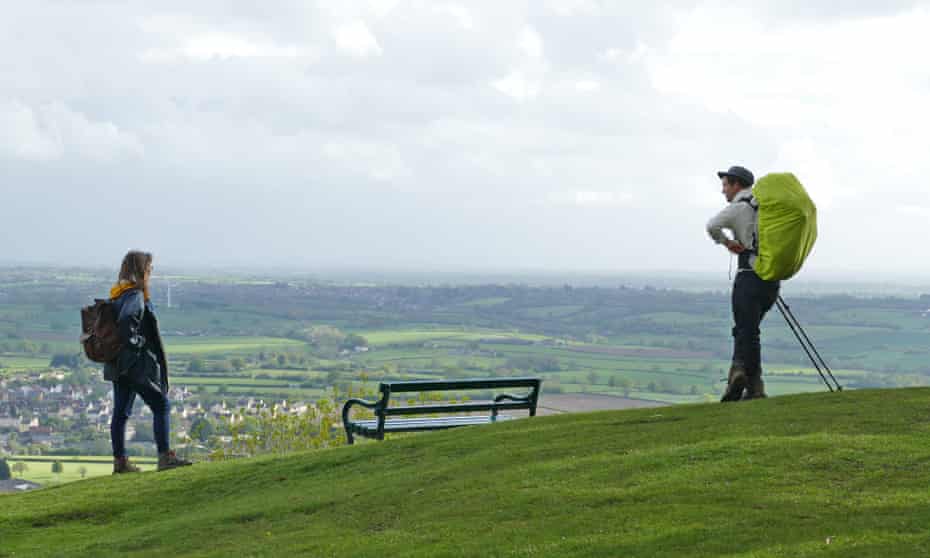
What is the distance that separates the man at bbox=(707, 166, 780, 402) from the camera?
13.5 metres

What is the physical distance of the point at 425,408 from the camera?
16219 mm

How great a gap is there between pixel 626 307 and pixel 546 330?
11214 millimetres

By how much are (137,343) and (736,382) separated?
7049 millimetres

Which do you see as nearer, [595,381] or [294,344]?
[595,381]

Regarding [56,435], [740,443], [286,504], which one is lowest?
[56,435]

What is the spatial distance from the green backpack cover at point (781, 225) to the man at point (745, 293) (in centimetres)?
14

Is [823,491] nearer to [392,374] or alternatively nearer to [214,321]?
[392,374]

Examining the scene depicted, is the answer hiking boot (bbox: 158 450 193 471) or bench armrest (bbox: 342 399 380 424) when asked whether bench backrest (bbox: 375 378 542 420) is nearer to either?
bench armrest (bbox: 342 399 380 424)

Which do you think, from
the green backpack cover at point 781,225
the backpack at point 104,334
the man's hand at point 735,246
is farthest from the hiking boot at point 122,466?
the green backpack cover at point 781,225

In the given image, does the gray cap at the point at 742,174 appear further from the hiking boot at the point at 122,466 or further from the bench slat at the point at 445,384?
the hiking boot at the point at 122,466

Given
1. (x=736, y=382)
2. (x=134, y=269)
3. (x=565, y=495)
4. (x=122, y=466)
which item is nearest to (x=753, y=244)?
(x=736, y=382)

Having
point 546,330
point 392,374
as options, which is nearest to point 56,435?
point 392,374

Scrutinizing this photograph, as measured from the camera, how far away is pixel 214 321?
124750 millimetres

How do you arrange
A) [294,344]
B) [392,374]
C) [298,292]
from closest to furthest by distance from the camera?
[392,374] < [294,344] < [298,292]
